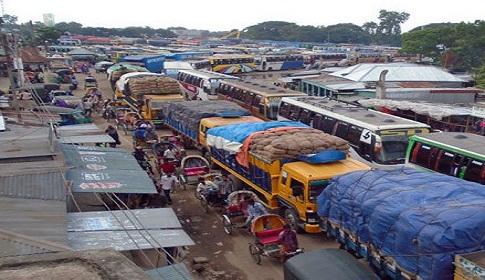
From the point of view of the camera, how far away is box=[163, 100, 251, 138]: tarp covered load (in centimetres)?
2048

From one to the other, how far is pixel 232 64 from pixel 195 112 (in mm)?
33092

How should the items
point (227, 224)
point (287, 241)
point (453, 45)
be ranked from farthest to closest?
point (453, 45)
point (227, 224)
point (287, 241)

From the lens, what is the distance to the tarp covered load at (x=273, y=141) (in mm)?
13328

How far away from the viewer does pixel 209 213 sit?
14.9 metres

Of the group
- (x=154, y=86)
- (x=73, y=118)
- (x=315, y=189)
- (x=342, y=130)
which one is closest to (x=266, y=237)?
(x=315, y=189)

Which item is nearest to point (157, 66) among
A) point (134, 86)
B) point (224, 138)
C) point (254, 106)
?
point (134, 86)

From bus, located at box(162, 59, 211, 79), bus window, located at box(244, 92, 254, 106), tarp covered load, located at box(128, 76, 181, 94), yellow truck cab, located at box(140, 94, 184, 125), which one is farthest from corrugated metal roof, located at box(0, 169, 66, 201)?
bus, located at box(162, 59, 211, 79)

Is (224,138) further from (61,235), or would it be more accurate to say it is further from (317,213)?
(61,235)

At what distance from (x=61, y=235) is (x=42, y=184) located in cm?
264

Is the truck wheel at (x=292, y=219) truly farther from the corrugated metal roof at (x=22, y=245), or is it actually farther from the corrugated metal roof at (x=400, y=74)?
the corrugated metal roof at (x=400, y=74)

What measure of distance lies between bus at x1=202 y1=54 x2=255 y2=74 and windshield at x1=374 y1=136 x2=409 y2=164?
38024mm

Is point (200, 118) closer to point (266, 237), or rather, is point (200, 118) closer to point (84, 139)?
point (84, 139)

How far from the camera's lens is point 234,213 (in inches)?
533

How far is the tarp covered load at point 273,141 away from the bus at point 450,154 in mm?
2238
